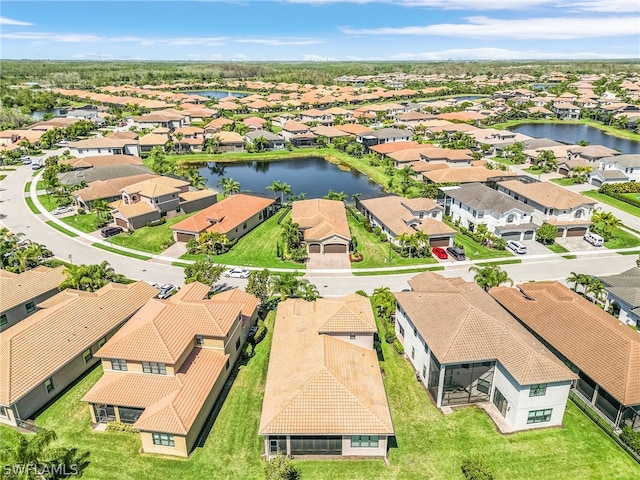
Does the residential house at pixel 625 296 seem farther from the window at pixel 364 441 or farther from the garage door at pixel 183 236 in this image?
the garage door at pixel 183 236

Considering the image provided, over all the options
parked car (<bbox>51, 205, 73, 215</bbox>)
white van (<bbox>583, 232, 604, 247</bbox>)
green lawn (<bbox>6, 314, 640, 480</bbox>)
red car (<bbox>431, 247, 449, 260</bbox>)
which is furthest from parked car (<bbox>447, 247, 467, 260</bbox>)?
parked car (<bbox>51, 205, 73, 215</bbox>)

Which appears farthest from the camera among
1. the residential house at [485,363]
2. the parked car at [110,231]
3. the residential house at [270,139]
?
the residential house at [270,139]

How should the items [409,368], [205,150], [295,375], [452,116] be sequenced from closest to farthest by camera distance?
[295,375]
[409,368]
[205,150]
[452,116]

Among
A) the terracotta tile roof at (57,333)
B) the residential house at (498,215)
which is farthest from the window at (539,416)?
the residential house at (498,215)

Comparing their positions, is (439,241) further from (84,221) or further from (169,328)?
(84,221)

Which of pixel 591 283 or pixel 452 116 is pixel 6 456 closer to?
pixel 591 283

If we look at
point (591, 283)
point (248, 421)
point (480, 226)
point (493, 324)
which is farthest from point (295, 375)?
point (480, 226)

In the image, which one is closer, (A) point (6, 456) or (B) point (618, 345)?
(A) point (6, 456)
